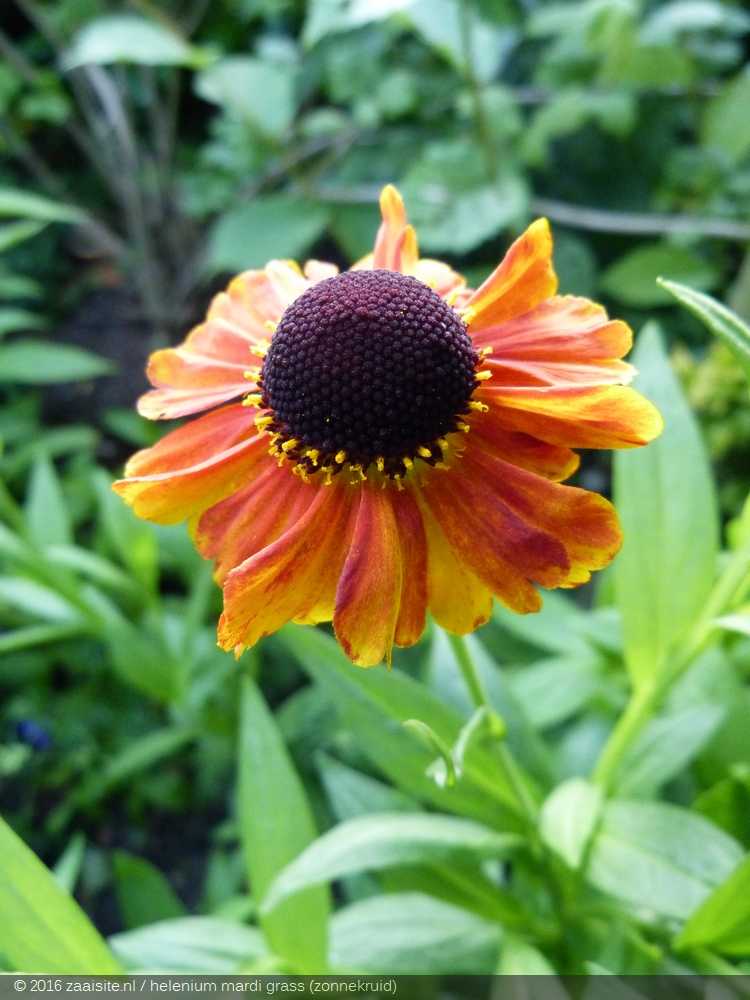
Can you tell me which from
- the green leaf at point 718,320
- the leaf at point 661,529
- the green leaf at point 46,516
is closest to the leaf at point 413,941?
the leaf at point 661,529

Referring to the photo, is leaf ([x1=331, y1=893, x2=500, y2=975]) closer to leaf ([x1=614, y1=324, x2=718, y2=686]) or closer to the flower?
leaf ([x1=614, y1=324, x2=718, y2=686])

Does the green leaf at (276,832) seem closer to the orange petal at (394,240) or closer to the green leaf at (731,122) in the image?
the orange petal at (394,240)

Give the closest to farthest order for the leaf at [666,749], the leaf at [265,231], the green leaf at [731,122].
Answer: the leaf at [666,749], the green leaf at [731,122], the leaf at [265,231]

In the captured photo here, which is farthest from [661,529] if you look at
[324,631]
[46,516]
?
[46,516]

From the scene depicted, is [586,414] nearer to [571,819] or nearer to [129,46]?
[571,819]

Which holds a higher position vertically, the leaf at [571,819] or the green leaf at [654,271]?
the green leaf at [654,271]
